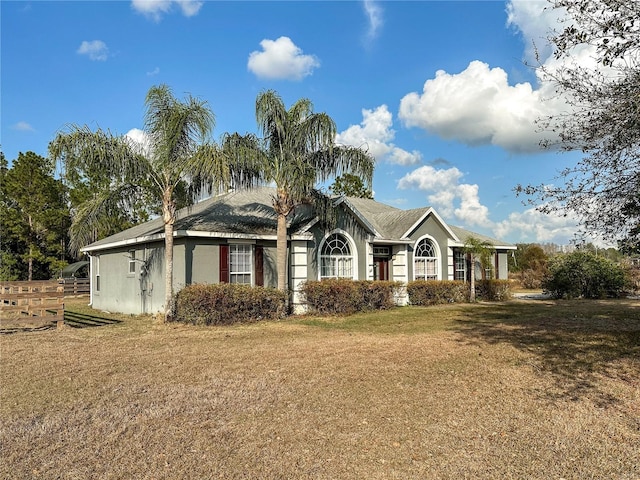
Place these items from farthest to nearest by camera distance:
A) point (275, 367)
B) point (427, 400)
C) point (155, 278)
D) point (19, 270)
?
point (19, 270) → point (155, 278) → point (275, 367) → point (427, 400)

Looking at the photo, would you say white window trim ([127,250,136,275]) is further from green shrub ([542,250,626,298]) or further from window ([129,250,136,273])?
green shrub ([542,250,626,298])

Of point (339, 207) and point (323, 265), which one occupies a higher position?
point (339, 207)

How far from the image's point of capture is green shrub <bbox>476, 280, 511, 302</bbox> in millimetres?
22234

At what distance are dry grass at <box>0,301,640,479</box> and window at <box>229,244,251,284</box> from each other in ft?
16.5

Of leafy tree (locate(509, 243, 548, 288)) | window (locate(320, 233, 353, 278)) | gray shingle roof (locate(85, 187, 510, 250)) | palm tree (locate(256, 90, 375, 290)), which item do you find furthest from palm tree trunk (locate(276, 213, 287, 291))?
leafy tree (locate(509, 243, 548, 288))

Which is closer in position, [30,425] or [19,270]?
[30,425]

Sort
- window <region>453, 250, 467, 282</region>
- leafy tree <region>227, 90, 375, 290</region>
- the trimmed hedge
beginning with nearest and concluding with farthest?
leafy tree <region>227, 90, 375, 290</region>
the trimmed hedge
window <region>453, 250, 467, 282</region>

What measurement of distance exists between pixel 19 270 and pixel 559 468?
129 ft

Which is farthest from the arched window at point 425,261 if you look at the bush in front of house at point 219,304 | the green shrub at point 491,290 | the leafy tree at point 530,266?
the leafy tree at point 530,266

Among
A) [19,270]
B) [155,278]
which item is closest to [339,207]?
[155,278]

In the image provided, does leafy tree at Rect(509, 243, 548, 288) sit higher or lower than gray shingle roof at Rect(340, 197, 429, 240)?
lower

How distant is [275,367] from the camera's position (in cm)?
Answer: 766

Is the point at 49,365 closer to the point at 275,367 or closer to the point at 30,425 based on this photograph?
the point at 30,425

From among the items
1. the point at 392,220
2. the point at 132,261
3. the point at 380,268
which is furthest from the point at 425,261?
the point at 132,261
